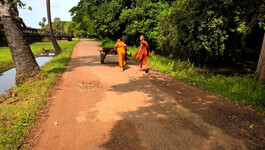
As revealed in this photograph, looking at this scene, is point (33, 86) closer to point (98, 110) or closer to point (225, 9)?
point (98, 110)

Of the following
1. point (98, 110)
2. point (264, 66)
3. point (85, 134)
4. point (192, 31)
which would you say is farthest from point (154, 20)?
point (85, 134)

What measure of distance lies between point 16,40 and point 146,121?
5828 mm

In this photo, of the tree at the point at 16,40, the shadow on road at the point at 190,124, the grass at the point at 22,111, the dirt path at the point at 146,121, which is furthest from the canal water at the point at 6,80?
the shadow on road at the point at 190,124

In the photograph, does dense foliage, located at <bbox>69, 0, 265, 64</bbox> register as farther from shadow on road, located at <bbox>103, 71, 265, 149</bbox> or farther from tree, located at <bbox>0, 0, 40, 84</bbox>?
tree, located at <bbox>0, 0, 40, 84</bbox>

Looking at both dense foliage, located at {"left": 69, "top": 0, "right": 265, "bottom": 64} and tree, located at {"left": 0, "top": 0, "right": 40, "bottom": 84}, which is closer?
tree, located at {"left": 0, "top": 0, "right": 40, "bottom": 84}

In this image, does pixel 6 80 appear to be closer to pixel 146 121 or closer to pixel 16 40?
pixel 16 40

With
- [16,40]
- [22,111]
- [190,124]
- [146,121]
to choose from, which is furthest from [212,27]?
[16,40]

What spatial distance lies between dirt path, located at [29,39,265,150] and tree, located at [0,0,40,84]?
1.73 metres

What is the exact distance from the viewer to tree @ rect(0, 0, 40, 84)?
Answer: 5656mm

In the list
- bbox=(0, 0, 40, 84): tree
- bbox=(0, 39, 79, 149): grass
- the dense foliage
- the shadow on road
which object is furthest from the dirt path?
the dense foliage

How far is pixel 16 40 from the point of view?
5949 mm

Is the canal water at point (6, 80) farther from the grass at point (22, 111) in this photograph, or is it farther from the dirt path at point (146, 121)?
the dirt path at point (146, 121)

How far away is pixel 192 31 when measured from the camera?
848 centimetres

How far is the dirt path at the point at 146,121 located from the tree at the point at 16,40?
68.1 inches
